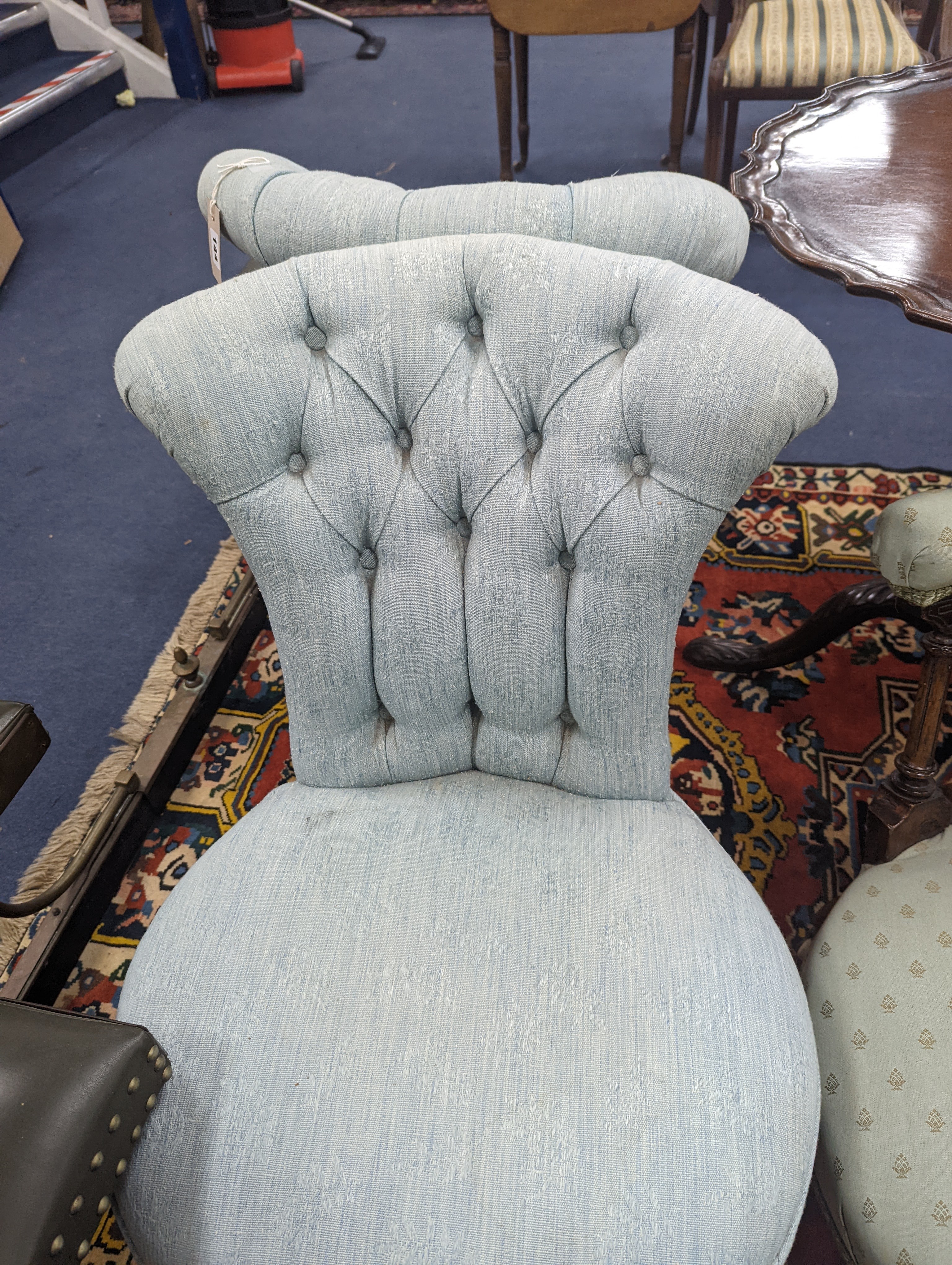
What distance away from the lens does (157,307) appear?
8.25 ft

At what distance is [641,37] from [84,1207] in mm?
4535

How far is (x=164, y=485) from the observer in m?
1.97

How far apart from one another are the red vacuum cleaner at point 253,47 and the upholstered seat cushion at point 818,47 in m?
2.23

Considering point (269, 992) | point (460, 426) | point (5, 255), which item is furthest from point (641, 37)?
point (269, 992)

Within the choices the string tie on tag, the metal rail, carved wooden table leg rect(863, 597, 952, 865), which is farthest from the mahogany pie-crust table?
the metal rail

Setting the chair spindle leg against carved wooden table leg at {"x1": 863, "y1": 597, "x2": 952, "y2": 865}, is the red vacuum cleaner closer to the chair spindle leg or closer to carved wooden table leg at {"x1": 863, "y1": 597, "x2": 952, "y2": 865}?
the chair spindle leg

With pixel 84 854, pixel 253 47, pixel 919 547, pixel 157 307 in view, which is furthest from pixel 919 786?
pixel 253 47

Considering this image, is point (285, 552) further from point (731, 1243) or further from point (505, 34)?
point (505, 34)

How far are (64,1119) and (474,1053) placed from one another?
11.2 inches

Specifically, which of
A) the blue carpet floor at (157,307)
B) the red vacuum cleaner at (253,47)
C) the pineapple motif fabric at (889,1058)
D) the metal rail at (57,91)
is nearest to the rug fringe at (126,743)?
the blue carpet floor at (157,307)

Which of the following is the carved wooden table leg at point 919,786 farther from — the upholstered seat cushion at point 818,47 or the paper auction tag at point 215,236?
the upholstered seat cushion at point 818,47

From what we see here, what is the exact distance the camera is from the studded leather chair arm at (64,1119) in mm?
539

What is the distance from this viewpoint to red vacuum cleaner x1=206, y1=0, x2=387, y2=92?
350cm

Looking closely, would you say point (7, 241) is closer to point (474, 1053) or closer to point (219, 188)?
point (219, 188)
